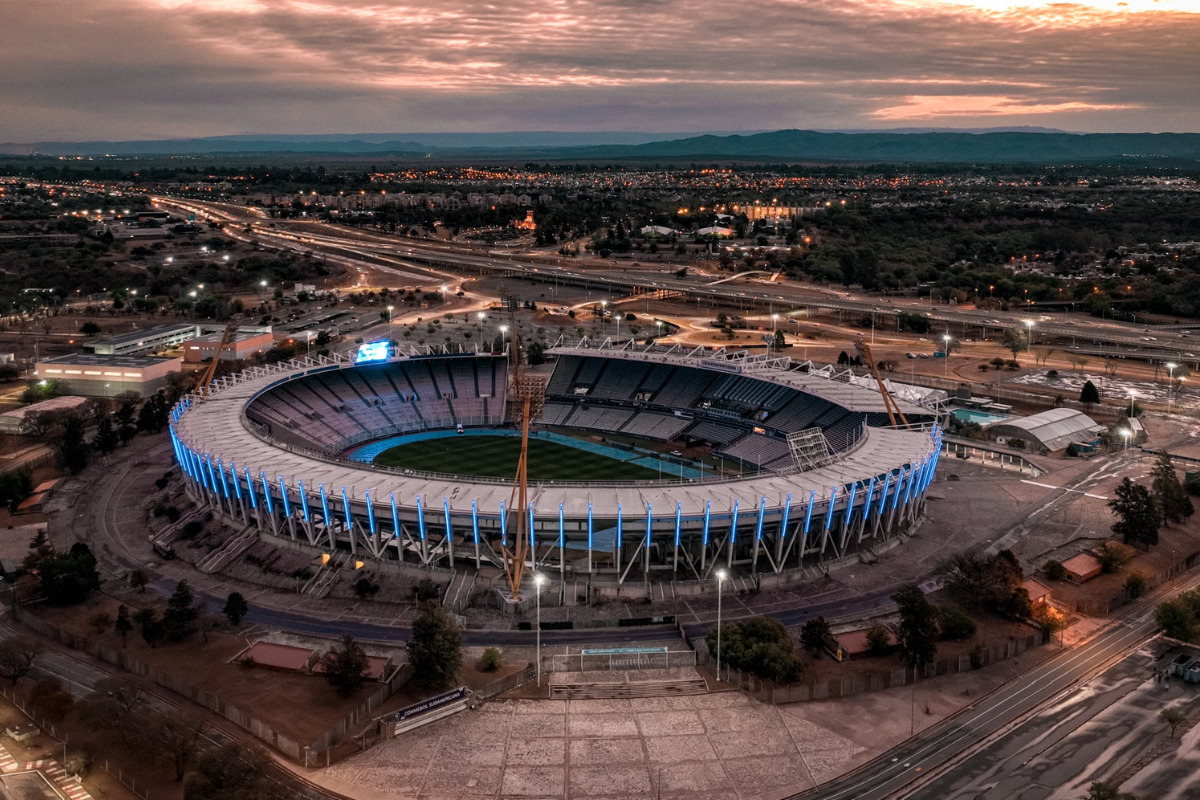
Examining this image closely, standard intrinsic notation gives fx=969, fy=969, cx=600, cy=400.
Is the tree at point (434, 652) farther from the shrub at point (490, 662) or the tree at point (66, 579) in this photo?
the tree at point (66, 579)

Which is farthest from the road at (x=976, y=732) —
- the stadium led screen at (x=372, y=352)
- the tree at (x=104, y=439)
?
the stadium led screen at (x=372, y=352)

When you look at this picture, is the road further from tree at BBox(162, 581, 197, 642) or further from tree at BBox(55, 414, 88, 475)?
tree at BBox(55, 414, 88, 475)

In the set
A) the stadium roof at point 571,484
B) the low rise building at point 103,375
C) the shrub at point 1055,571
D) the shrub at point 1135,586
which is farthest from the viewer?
the low rise building at point 103,375

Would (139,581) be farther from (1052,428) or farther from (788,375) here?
(1052,428)

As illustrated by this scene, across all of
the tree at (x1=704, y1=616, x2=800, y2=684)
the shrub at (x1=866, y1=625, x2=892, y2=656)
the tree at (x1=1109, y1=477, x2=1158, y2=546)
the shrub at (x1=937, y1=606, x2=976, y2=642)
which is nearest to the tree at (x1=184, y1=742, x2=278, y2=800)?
the tree at (x1=704, y1=616, x2=800, y2=684)

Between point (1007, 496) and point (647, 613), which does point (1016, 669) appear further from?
point (1007, 496)

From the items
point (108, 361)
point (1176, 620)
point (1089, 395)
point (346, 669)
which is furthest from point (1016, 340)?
point (108, 361)
